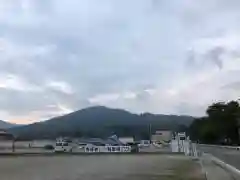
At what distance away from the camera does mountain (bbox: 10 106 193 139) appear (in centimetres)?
14480

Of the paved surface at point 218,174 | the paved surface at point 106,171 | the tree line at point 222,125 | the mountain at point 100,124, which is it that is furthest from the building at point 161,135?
the paved surface at point 218,174

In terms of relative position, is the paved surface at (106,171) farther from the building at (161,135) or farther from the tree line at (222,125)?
the building at (161,135)

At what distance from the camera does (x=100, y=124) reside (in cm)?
16562

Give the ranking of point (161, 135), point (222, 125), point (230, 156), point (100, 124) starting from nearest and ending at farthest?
point (230, 156), point (222, 125), point (161, 135), point (100, 124)

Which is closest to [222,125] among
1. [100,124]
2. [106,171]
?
[106,171]

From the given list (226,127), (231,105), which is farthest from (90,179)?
(231,105)

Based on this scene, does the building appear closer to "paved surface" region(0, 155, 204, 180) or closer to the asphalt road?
the asphalt road

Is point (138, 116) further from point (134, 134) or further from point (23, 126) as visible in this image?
point (23, 126)

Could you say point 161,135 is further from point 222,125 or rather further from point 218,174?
point 218,174

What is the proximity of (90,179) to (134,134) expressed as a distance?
122529 mm

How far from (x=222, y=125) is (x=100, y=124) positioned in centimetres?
8053

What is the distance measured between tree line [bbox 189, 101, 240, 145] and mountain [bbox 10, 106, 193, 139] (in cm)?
3513

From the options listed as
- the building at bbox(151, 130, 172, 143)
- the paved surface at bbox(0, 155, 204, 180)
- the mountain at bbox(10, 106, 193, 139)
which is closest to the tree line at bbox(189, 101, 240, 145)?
the building at bbox(151, 130, 172, 143)

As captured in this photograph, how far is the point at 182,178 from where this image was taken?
1795 centimetres
